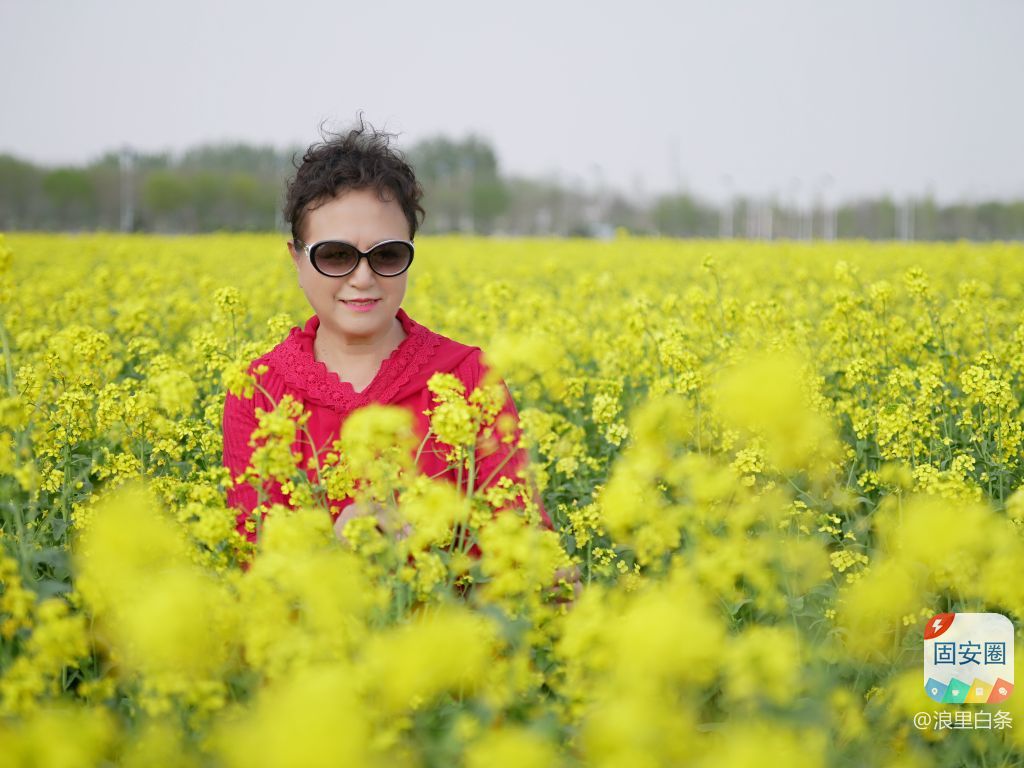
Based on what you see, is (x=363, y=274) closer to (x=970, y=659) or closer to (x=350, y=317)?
(x=350, y=317)

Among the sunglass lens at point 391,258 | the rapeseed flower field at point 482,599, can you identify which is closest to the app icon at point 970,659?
the rapeseed flower field at point 482,599

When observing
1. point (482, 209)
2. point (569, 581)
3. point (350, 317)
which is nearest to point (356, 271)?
point (350, 317)

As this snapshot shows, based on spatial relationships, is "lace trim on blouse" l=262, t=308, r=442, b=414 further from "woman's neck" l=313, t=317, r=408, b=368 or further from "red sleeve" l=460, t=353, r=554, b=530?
"red sleeve" l=460, t=353, r=554, b=530

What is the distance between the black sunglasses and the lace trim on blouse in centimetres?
30

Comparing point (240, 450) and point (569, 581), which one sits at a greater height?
point (240, 450)

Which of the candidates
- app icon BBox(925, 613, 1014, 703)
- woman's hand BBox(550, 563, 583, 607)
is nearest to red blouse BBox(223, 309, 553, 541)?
woman's hand BBox(550, 563, 583, 607)

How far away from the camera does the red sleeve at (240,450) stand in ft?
9.39

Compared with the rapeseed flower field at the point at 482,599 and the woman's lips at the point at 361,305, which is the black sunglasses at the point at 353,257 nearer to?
the woman's lips at the point at 361,305

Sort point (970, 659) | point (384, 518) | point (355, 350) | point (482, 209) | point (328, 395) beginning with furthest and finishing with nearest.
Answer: point (482, 209)
point (355, 350)
point (328, 395)
point (970, 659)
point (384, 518)

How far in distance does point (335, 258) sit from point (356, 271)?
7 centimetres

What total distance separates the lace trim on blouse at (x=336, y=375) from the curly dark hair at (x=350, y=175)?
36 centimetres

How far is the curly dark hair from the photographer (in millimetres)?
3008

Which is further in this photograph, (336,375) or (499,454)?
(336,375)

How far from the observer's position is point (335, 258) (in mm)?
2916
